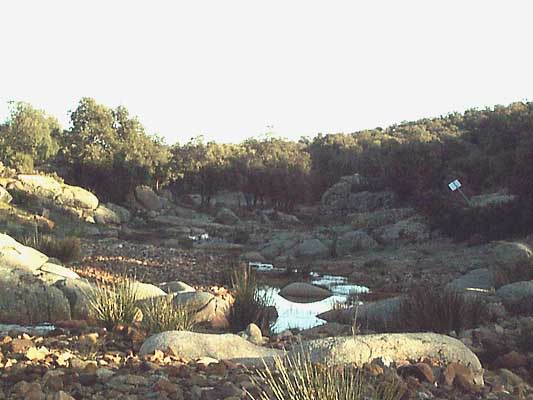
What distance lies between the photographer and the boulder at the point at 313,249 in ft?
90.7

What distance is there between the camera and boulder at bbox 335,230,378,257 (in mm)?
27970

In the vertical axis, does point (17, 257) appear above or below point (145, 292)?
above

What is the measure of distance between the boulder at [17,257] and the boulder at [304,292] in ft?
21.4

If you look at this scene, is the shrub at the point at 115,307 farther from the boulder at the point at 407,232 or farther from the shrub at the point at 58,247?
the boulder at the point at 407,232

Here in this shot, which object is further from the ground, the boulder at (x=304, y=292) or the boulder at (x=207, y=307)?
the boulder at (x=207, y=307)

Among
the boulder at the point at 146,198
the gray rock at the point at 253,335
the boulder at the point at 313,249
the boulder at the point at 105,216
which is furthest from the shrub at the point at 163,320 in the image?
the boulder at the point at 146,198

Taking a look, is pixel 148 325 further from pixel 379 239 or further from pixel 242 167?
pixel 242 167

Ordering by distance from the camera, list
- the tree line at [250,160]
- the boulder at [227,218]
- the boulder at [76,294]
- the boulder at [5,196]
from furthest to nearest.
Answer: the boulder at [227,218]
the tree line at [250,160]
the boulder at [5,196]
the boulder at [76,294]

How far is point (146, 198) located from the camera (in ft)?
152

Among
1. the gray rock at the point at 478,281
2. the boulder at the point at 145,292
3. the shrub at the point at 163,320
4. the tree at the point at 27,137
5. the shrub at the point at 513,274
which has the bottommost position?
the gray rock at the point at 478,281

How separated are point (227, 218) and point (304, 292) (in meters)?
28.5

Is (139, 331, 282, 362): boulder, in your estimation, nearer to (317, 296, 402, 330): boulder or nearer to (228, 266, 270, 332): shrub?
(317, 296, 402, 330): boulder

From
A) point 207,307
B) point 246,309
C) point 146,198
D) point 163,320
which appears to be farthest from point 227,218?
point 163,320

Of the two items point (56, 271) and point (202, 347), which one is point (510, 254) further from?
point (202, 347)
